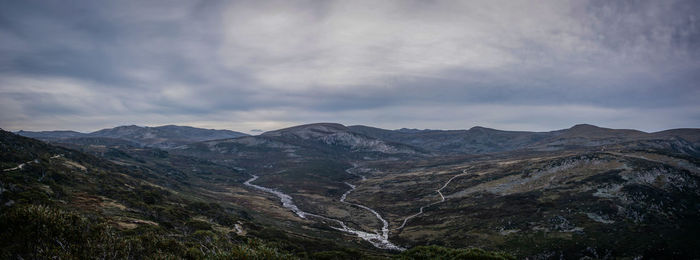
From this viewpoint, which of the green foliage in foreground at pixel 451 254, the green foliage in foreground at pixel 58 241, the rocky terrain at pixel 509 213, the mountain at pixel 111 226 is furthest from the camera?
the rocky terrain at pixel 509 213

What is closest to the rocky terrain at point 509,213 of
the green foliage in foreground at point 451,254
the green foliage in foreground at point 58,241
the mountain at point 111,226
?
the mountain at point 111,226

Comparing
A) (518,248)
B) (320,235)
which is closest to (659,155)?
(518,248)

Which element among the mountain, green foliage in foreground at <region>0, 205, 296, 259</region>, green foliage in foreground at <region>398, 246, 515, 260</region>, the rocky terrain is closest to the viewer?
green foliage in foreground at <region>0, 205, 296, 259</region>

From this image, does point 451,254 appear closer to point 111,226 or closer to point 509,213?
point 111,226

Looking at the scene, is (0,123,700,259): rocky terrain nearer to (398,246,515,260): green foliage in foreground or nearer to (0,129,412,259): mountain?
(0,129,412,259): mountain

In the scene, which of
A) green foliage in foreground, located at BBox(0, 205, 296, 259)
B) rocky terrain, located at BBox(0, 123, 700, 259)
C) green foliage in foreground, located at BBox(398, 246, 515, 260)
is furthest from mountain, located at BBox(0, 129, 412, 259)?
green foliage in foreground, located at BBox(398, 246, 515, 260)

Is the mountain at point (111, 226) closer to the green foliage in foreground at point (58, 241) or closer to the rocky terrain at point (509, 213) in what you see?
the green foliage in foreground at point (58, 241)

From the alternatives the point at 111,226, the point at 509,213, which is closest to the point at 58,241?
the point at 111,226

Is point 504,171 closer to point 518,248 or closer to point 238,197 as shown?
point 518,248

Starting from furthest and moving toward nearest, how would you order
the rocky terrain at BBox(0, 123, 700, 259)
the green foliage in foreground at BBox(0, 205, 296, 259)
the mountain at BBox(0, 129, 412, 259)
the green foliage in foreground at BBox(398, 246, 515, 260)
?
the rocky terrain at BBox(0, 123, 700, 259), the green foliage in foreground at BBox(398, 246, 515, 260), the mountain at BBox(0, 129, 412, 259), the green foliage in foreground at BBox(0, 205, 296, 259)

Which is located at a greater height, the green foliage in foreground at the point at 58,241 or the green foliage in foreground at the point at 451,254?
the green foliage in foreground at the point at 58,241
